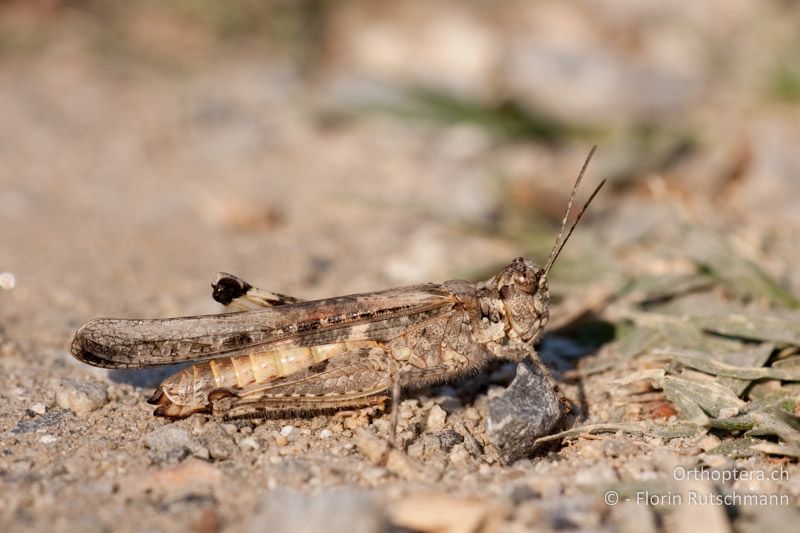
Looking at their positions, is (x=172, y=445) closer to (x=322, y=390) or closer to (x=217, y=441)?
(x=217, y=441)

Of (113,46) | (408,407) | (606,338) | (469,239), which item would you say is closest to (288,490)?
(408,407)

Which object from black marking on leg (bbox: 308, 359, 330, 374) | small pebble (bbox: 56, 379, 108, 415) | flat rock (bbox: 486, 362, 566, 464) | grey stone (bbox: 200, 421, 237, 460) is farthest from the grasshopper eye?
small pebble (bbox: 56, 379, 108, 415)

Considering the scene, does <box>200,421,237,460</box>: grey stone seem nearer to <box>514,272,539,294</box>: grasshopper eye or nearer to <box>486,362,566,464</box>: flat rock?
<box>486,362,566,464</box>: flat rock

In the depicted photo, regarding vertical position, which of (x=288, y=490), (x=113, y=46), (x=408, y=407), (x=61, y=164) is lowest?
(x=288, y=490)

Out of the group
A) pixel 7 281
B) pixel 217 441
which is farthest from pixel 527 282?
pixel 7 281

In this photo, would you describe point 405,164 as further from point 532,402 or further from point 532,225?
point 532,402

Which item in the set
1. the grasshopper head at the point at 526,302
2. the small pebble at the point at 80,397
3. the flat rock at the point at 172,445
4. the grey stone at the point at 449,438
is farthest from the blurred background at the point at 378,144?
the grey stone at the point at 449,438

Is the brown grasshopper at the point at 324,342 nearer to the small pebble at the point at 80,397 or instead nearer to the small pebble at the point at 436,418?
the small pebble at the point at 436,418
